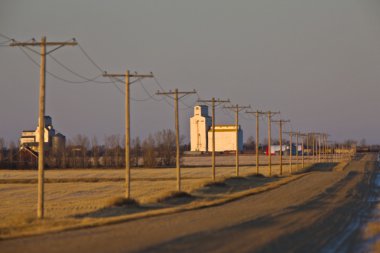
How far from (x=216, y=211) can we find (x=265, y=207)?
9.75 feet

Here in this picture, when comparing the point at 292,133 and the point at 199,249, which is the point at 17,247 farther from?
the point at 292,133

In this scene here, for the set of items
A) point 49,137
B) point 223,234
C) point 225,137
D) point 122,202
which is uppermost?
point 225,137

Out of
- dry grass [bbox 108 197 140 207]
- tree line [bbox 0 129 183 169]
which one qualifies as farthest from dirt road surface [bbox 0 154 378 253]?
tree line [bbox 0 129 183 169]

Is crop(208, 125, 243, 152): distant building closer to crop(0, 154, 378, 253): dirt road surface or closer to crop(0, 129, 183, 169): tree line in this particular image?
crop(0, 129, 183, 169): tree line

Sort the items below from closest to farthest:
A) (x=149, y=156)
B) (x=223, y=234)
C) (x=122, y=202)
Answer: (x=223, y=234), (x=122, y=202), (x=149, y=156)

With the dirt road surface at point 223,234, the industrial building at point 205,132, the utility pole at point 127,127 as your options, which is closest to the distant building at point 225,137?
the industrial building at point 205,132

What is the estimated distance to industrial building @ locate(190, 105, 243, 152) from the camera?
167 m

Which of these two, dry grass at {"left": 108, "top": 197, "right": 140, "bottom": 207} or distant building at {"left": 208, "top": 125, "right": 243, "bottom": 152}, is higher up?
distant building at {"left": 208, "top": 125, "right": 243, "bottom": 152}

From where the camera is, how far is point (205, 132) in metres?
169

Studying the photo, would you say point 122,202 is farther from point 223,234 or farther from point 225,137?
point 225,137

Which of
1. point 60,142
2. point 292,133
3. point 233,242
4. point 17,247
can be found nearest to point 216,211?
point 233,242

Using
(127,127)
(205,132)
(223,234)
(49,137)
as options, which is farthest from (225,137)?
(223,234)

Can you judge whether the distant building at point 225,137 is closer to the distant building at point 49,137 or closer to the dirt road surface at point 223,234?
the distant building at point 49,137

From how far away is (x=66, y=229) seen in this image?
806 inches
